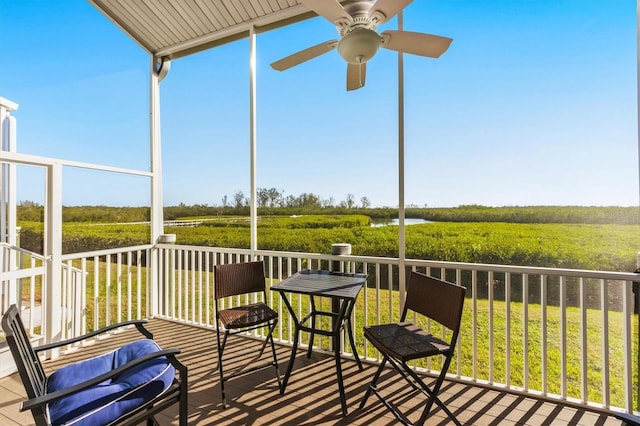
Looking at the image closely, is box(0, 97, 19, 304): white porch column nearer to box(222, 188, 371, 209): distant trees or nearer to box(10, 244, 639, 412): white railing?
box(10, 244, 639, 412): white railing

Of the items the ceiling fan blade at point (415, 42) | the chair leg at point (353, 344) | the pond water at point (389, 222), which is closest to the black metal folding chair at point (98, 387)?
the chair leg at point (353, 344)

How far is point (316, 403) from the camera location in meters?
2.27

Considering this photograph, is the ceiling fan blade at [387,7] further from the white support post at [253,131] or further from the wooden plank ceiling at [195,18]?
the white support post at [253,131]

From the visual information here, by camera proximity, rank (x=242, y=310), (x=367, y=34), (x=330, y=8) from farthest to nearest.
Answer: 1. (x=242, y=310)
2. (x=330, y=8)
3. (x=367, y=34)

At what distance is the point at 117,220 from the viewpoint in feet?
12.6

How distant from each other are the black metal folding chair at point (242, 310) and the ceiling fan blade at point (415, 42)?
2221mm

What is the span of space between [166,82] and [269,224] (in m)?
2.56

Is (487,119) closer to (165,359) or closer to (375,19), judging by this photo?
(375,19)

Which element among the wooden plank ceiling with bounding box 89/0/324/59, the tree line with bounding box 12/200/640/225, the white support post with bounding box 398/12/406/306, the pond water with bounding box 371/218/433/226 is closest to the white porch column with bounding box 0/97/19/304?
the tree line with bounding box 12/200/640/225

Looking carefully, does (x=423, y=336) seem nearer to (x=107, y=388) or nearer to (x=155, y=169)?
(x=107, y=388)

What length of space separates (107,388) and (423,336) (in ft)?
6.30

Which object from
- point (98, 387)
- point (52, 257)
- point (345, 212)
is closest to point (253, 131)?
point (345, 212)

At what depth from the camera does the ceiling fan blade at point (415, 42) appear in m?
1.85

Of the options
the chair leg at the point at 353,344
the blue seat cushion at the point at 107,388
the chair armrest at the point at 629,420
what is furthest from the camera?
the chair leg at the point at 353,344
